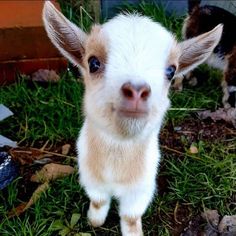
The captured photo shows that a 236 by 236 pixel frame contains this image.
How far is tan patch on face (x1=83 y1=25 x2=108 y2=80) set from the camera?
262 centimetres

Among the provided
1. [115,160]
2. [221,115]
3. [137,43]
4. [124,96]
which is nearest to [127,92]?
[124,96]

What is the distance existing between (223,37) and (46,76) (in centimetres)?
133

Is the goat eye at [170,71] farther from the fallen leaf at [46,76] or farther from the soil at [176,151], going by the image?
the fallen leaf at [46,76]

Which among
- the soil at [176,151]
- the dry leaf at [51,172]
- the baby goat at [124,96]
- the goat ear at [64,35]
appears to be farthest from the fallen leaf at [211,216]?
the goat ear at [64,35]

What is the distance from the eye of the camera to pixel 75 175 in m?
3.73

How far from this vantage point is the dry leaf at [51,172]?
371 centimetres

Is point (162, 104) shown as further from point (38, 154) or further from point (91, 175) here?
point (38, 154)

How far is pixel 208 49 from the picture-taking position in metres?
3.03

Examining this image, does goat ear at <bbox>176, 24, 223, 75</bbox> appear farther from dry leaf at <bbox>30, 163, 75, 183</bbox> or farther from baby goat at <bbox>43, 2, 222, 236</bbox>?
dry leaf at <bbox>30, 163, 75, 183</bbox>

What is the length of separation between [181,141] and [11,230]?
1314 mm

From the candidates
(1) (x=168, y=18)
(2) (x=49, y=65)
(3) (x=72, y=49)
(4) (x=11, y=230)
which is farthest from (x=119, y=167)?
(1) (x=168, y=18)

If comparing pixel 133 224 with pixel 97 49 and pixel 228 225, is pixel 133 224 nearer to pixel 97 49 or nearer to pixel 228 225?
pixel 228 225

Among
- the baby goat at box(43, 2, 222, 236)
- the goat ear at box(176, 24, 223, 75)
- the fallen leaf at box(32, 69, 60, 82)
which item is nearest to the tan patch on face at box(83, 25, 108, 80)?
the baby goat at box(43, 2, 222, 236)

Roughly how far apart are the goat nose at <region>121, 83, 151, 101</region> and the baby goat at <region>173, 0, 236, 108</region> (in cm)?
201
